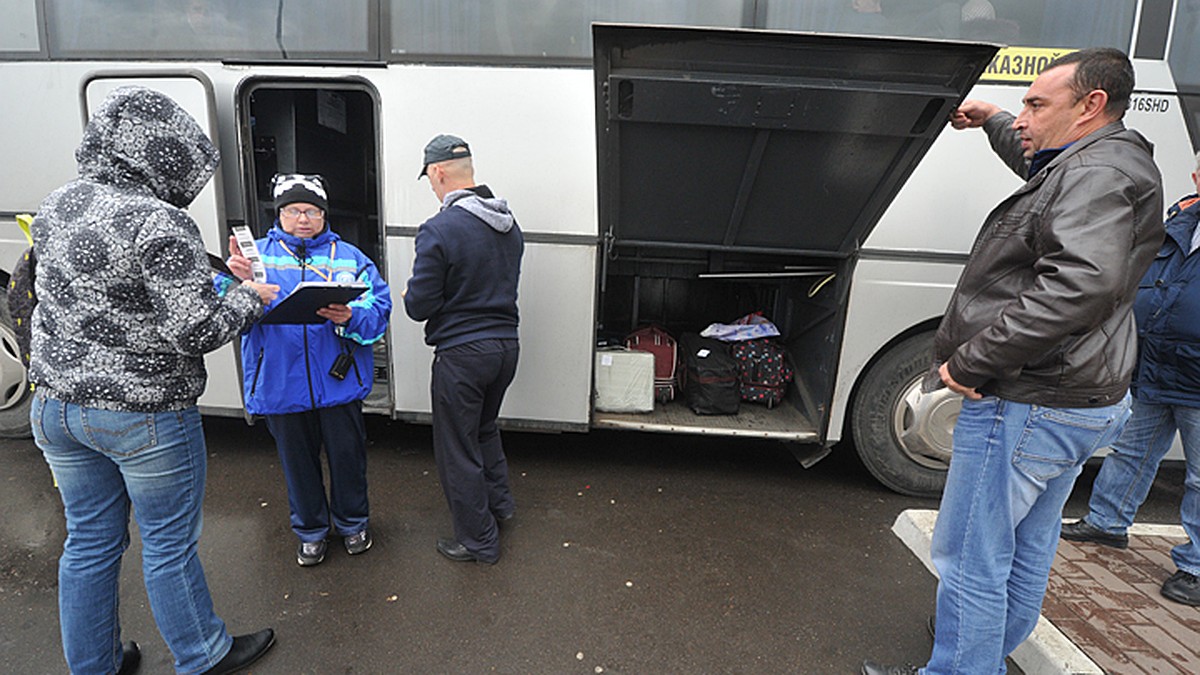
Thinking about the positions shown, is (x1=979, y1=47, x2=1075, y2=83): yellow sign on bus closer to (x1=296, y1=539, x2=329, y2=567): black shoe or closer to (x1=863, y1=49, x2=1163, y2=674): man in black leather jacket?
(x1=863, y1=49, x2=1163, y2=674): man in black leather jacket

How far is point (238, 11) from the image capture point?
3.25m

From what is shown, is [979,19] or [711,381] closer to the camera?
[979,19]

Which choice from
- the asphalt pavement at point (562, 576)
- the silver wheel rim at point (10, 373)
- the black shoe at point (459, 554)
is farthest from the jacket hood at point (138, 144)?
the silver wheel rim at point (10, 373)

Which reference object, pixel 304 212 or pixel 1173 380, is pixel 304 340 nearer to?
pixel 304 212

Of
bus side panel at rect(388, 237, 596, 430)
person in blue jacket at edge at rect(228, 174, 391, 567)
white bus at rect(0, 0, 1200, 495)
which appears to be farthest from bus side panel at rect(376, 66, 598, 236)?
person in blue jacket at edge at rect(228, 174, 391, 567)

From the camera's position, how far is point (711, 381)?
12.7 ft

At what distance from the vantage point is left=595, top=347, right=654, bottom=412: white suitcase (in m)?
3.72

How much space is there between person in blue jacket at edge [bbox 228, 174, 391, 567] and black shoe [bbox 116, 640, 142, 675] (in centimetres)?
68

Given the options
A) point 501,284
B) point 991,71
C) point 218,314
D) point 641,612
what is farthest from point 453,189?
point 991,71

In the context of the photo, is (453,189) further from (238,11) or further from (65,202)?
(238,11)

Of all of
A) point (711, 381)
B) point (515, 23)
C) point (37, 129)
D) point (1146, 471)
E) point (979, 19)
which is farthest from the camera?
point (711, 381)

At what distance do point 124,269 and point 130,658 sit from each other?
146 centimetres

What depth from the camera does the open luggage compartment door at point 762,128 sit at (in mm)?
2156

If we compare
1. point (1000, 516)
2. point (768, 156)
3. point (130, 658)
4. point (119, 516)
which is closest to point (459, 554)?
point (130, 658)
